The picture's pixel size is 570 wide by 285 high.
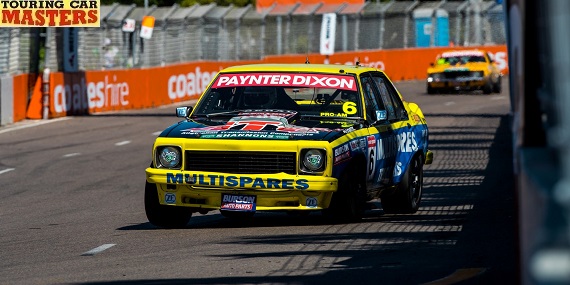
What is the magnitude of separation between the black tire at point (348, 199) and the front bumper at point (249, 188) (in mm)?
141

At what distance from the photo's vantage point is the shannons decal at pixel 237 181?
1122 cm

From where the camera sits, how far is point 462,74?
4353cm

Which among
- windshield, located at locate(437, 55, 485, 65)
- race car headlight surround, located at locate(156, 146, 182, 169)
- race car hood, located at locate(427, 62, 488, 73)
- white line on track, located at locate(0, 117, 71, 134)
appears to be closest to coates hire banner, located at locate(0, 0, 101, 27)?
white line on track, located at locate(0, 117, 71, 134)

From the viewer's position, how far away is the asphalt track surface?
345 inches

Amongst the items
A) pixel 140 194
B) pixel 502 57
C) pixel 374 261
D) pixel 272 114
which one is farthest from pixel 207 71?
pixel 374 261

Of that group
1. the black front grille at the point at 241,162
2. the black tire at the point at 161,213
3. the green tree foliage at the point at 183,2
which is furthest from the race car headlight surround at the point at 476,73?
the green tree foliage at the point at 183,2

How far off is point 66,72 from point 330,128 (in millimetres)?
20909

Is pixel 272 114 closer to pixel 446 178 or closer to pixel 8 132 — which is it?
pixel 446 178

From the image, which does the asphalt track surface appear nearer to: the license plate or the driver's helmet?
the license plate

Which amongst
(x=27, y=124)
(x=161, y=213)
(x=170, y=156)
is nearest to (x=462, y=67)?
(x=27, y=124)

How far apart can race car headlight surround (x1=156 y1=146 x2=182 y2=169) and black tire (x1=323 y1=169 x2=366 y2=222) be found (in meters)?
1.34

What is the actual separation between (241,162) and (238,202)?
341mm

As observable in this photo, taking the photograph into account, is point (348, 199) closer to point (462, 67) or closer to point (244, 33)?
point (462, 67)

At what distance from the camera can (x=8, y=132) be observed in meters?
27.2
